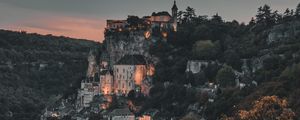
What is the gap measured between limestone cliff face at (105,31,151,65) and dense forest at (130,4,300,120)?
5.47ft

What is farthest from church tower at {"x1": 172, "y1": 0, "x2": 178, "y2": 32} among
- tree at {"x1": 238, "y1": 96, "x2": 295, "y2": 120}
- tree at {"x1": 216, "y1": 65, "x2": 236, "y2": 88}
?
tree at {"x1": 238, "y1": 96, "x2": 295, "y2": 120}

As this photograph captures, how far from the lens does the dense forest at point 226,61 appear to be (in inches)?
3674

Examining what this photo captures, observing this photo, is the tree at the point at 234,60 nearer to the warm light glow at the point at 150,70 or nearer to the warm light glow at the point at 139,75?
the warm light glow at the point at 150,70

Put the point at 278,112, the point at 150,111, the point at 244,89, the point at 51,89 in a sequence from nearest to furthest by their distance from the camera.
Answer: the point at 278,112 → the point at 244,89 → the point at 150,111 → the point at 51,89

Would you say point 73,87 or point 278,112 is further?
point 73,87

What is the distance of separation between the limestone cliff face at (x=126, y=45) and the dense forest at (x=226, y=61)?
167cm

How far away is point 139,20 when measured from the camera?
122312 millimetres

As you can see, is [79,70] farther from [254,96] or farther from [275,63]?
[254,96]

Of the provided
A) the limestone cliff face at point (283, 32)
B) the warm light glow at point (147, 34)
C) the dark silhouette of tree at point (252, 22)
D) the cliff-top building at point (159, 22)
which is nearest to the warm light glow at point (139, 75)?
the warm light glow at point (147, 34)

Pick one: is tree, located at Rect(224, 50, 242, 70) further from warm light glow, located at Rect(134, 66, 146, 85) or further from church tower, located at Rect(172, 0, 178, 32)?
church tower, located at Rect(172, 0, 178, 32)

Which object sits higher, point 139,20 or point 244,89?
point 139,20

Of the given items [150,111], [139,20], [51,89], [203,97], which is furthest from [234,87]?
[51,89]

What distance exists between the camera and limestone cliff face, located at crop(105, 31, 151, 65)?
11869 cm

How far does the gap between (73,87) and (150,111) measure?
2633cm
